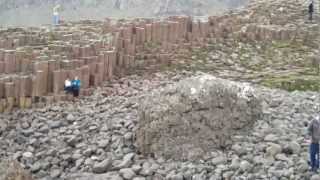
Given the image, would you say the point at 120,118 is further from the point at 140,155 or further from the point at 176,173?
the point at 176,173

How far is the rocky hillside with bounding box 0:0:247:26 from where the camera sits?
188 feet

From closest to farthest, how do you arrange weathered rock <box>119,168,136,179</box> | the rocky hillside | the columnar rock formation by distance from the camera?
weathered rock <box>119,168,136,179</box> → the columnar rock formation → the rocky hillside

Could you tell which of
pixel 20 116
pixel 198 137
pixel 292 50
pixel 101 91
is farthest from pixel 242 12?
pixel 198 137

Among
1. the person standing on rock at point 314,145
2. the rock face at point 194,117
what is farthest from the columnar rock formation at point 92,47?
the person standing on rock at point 314,145

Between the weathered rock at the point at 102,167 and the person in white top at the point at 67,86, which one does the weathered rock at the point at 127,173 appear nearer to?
the weathered rock at the point at 102,167

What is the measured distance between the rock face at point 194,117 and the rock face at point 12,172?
2129 mm

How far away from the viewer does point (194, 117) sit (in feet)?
37.2

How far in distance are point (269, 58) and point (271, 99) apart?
23.3 feet

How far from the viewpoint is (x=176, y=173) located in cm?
1027

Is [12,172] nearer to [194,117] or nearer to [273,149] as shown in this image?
[194,117]

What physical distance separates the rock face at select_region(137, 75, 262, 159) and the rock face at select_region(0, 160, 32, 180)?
2.13 m

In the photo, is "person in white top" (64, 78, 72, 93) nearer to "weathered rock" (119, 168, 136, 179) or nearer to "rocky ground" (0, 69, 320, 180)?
"rocky ground" (0, 69, 320, 180)

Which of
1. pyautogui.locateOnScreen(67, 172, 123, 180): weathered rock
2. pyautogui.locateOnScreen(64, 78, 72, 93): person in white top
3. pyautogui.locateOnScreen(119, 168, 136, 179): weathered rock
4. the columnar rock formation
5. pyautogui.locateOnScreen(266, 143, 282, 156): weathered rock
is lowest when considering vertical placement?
pyautogui.locateOnScreen(67, 172, 123, 180): weathered rock

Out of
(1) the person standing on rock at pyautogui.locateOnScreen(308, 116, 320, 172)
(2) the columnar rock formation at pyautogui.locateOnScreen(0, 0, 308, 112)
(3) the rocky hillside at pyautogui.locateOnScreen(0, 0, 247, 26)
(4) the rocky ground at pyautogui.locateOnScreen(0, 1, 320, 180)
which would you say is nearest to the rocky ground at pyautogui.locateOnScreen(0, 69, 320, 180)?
(4) the rocky ground at pyautogui.locateOnScreen(0, 1, 320, 180)
